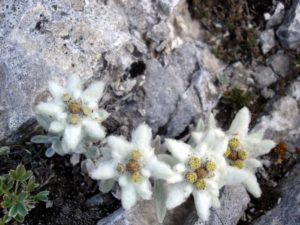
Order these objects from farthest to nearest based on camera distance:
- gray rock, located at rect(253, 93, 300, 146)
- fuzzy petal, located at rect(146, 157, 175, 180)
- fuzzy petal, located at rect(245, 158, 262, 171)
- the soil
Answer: gray rock, located at rect(253, 93, 300, 146), the soil, fuzzy petal, located at rect(245, 158, 262, 171), fuzzy petal, located at rect(146, 157, 175, 180)

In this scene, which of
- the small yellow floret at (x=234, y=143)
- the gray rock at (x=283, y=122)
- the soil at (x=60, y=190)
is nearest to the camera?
the small yellow floret at (x=234, y=143)

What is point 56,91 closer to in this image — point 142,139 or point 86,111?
point 86,111

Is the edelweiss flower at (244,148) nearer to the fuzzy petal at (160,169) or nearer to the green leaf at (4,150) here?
the fuzzy petal at (160,169)

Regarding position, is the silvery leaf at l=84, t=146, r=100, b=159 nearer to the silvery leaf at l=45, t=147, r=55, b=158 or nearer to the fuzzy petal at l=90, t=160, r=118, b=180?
the silvery leaf at l=45, t=147, r=55, b=158

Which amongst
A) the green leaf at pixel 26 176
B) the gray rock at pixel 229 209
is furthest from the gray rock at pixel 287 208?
the green leaf at pixel 26 176

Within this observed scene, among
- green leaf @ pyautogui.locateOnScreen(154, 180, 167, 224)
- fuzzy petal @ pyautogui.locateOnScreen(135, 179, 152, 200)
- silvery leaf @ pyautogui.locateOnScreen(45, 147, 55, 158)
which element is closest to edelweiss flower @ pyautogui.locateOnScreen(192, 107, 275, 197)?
green leaf @ pyautogui.locateOnScreen(154, 180, 167, 224)

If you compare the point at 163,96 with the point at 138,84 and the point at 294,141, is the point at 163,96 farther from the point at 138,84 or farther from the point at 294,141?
the point at 294,141
